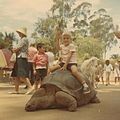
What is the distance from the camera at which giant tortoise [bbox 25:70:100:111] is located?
7387mm

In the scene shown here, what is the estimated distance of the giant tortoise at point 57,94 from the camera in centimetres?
739

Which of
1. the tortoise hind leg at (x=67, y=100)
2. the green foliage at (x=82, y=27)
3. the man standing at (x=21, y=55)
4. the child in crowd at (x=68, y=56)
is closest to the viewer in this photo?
the tortoise hind leg at (x=67, y=100)

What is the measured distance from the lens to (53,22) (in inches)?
1635

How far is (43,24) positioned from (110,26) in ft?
52.0

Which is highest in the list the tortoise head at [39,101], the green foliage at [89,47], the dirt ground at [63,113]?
the green foliage at [89,47]

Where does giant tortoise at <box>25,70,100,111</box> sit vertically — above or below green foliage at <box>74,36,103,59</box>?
below

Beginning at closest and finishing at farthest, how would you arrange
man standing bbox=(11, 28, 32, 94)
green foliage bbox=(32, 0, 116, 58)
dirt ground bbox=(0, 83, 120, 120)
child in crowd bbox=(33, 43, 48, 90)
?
dirt ground bbox=(0, 83, 120, 120)
man standing bbox=(11, 28, 32, 94)
child in crowd bbox=(33, 43, 48, 90)
green foliage bbox=(32, 0, 116, 58)

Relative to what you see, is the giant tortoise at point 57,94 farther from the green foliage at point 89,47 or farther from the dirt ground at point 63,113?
the green foliage at point 89,47

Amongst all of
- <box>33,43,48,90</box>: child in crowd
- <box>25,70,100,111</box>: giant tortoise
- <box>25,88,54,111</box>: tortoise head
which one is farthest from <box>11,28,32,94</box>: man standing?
<box>25,88,54,111</box>: tortoise head

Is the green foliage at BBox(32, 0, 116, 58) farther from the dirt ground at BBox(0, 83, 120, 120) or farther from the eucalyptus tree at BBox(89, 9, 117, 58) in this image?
the dirt ground at BBox(0, 83, 120, 120)

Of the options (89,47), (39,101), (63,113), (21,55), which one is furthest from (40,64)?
(89,47)

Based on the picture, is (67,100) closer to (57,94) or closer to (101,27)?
(57,94)

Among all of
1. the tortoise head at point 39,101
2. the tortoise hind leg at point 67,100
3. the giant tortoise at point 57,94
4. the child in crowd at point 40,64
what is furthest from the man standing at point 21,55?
the tortoise hind leg at point 67,100

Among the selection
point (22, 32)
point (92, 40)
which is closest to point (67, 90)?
point (22, 32)
